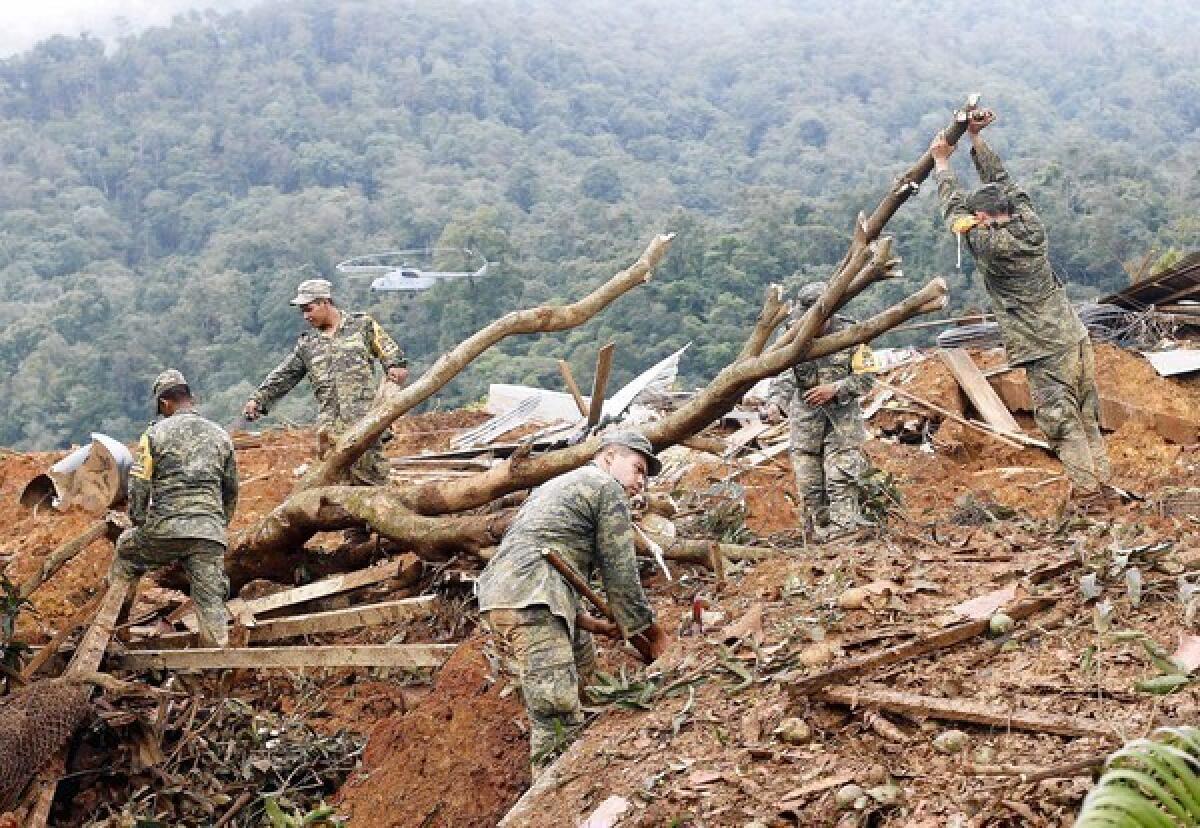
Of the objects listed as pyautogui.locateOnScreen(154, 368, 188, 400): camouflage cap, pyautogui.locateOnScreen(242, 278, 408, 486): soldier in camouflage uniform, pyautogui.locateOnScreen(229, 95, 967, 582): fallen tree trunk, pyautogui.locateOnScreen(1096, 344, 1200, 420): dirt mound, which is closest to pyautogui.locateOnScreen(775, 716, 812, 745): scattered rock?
pyautogui.locateOnScreen(229, 95, 967, 582): fallen tree trunk

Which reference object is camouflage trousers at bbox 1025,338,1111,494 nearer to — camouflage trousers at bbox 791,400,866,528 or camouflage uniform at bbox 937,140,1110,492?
camouflage uniform at bbox 937,140,1110,492

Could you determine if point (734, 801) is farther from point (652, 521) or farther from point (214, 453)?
point (214, 453)

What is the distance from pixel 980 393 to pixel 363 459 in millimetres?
5449

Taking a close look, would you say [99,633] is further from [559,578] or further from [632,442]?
[632,442]

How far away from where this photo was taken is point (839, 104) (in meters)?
83.7

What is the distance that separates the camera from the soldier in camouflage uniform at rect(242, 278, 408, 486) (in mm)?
8258

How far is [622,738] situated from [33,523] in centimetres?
800

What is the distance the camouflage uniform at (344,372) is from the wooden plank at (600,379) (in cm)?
121

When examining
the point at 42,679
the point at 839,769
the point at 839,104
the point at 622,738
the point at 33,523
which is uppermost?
the point at 839,769

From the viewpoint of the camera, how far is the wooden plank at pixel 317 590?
7.66 meters

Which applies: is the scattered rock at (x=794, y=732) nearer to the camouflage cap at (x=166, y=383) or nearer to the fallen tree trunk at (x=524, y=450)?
the fallen tree trunk at (x=524, y=450)

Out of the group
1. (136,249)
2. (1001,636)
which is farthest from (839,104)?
(1001,636)

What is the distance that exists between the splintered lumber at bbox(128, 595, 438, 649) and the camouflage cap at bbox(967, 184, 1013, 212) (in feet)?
12.2

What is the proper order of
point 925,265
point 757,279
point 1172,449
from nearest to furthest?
point 1172,449
point 925,265
point 757,279
